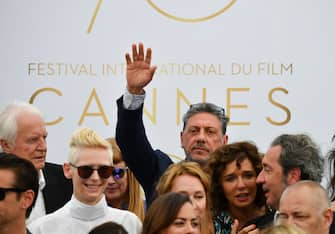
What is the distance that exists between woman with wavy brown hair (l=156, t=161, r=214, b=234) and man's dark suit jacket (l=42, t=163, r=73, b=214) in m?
0.87

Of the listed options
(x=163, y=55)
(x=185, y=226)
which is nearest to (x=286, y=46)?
(x=163, y=55)

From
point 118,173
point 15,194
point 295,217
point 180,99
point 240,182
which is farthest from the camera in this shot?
point 180,99

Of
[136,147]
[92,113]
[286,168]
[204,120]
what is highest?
[92,113]

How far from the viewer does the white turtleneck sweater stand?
6496mm

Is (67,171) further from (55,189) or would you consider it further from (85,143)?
(55,189)

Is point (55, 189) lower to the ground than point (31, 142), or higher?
lower

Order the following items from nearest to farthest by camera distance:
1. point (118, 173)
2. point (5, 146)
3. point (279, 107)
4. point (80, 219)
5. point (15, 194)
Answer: point (15, 194) < point (80, 219) < point (5, 146) < point (118, 173) < point (279, 107)

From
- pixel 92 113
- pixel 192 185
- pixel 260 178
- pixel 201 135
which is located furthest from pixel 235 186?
pixel 92 113

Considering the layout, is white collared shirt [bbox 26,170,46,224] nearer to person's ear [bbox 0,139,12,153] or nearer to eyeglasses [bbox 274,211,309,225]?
person's ear [bbox 0,139,12,153]

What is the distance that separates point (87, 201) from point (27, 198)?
0.52 metres

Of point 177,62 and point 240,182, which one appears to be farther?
point 177,62

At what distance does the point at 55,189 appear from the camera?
7.25 m

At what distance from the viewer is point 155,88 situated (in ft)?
27.9

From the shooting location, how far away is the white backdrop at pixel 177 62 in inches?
326
